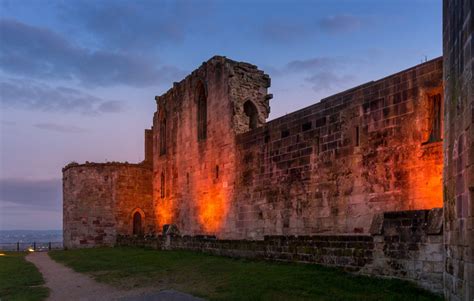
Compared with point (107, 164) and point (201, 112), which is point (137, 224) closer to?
point (107, 164)

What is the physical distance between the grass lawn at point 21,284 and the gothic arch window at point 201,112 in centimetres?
1055

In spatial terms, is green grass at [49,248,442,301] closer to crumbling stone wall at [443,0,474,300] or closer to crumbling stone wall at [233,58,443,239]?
crumbling stone wall at [443,0,474,300]

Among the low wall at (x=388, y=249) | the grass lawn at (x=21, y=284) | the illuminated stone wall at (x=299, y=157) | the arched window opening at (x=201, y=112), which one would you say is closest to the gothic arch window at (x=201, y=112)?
the arched window opening at (x=201, y=112)

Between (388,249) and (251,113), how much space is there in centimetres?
1317

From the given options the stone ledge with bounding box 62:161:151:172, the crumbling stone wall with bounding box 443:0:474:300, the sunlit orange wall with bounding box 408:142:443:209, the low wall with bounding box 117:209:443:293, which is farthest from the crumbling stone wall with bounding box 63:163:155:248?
the crumbling stone wall with bounding box 443:0:474:300

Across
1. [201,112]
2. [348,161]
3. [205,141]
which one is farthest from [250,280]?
[201,112]

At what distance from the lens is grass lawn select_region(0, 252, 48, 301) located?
34.6ft

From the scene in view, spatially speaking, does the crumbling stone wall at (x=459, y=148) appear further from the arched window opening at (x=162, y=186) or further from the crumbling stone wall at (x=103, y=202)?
the crumbling stone wall at (x=103, y=202)

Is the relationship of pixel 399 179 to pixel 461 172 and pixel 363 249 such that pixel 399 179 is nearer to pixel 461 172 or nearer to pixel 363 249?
pixel 363 249

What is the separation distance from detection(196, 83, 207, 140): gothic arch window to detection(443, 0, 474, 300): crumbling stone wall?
1680 centimetres

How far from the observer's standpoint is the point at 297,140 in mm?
16859

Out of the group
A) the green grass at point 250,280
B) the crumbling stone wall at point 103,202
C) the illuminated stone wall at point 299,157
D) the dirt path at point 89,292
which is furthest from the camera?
the crumbling stone wall at point 103,202

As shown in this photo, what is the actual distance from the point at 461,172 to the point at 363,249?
161 inches

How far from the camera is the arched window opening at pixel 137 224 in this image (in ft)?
96.9
